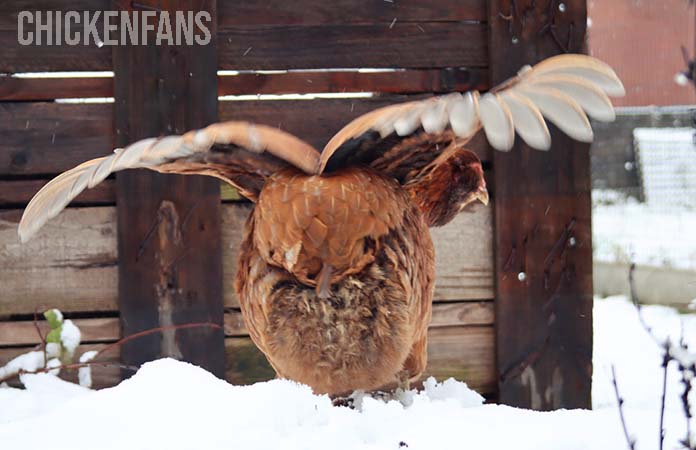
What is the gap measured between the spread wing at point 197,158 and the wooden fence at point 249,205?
127 centimetres

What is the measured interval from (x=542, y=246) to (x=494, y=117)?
1940 millimetres

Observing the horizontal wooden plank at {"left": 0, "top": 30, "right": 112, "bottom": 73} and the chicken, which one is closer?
the chicken

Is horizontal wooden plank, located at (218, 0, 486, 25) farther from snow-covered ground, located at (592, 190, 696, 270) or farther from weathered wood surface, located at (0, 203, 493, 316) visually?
snow-covered ground, located at (592, 190, 696, 270)

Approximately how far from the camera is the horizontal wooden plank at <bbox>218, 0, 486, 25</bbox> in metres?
3.15

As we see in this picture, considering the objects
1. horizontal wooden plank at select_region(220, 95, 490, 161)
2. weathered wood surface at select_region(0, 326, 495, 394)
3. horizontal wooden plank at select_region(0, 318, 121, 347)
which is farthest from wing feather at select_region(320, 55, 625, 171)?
horizontal wooden plank at select_region(0, 318, 121, 347)

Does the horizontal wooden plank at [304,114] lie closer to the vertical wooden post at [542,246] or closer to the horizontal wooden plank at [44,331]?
the vertical wooden post at [542,246]

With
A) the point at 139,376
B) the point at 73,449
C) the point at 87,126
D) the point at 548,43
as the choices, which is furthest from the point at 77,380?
the point at 548,43

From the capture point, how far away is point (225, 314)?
3.21m

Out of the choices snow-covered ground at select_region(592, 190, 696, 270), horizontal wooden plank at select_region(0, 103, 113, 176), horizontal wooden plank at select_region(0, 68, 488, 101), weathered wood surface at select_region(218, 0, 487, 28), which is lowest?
snow-covered ground at select_region(592, 190, 696, 270)

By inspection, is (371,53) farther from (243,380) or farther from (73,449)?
(73,449)

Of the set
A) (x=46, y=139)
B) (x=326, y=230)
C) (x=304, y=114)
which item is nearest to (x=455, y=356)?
(x=304, y=114)

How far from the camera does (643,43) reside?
1219 cm

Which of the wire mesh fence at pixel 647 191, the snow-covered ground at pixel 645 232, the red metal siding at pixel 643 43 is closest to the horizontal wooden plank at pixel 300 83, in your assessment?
the snow-covered ground at pixel 645 232

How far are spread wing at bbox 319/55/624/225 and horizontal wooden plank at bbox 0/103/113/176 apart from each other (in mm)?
1541
